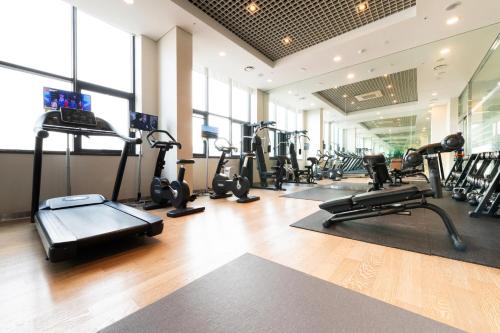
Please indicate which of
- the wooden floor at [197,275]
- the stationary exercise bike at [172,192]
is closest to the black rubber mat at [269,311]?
the wooden floor at [197,275]

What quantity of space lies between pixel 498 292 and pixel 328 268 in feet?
3.18

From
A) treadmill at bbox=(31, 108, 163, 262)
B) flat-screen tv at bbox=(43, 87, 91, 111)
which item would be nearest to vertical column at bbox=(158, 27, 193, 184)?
treadmill at bbox=(31, 108, 163, 262)

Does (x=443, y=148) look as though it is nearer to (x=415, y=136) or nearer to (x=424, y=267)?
(x=424, y=267)

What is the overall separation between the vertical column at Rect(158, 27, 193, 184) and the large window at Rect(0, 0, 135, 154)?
805 millimetres

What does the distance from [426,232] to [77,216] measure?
3.86m

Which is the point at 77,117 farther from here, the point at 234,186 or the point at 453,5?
the point at 453,5

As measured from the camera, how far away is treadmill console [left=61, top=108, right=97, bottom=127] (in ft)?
8.73

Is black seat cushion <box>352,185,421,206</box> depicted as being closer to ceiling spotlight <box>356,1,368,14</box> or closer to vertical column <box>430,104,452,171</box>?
ceiling spotlight <box>356,1,368,14</box>

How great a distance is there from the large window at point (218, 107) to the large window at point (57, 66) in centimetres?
182

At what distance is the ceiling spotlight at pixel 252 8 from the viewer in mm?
4039

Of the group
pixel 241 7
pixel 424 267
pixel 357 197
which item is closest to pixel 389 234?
pixel 357 197

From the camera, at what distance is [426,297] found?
123 centimetres

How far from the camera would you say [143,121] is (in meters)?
4.25

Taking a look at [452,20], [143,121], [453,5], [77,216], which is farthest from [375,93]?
[77,216]
